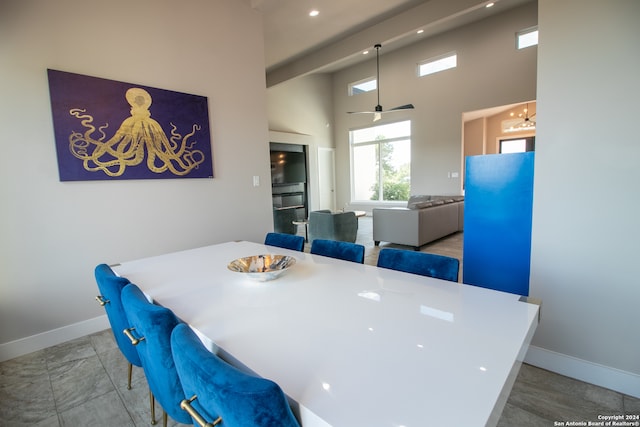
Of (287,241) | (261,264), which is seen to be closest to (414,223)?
(287,241)

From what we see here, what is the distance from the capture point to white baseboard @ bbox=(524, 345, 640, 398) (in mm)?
1663

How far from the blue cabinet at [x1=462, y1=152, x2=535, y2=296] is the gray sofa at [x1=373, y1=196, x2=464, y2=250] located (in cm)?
228

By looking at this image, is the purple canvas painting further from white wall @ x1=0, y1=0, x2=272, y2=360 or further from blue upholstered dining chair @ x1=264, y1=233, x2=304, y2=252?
blue upholstered dining chair @ x1=264, y1=233, x2=304, y2=252

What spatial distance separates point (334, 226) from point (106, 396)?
368cm

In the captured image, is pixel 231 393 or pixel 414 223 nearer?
pixel 231 393

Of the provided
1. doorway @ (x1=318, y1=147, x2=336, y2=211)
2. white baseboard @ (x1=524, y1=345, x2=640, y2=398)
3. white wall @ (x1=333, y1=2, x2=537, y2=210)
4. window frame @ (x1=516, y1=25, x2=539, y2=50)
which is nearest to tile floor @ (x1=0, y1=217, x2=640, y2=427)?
white baseboard @ (x1=524, y1=345, x2=640, y2=398)

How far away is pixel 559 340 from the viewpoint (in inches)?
74.0

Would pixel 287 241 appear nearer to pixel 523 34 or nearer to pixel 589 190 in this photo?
pixel 589 190

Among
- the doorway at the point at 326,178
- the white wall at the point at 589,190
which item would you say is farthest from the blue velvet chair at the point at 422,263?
the doorway at the point at 326,178

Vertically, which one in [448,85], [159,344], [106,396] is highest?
[448,85]

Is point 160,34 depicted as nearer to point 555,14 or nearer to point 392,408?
point 555,14

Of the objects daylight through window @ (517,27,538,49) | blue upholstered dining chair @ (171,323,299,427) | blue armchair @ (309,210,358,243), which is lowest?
blue armchair @ (309,210,358,243)

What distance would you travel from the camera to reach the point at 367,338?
0.92 meters

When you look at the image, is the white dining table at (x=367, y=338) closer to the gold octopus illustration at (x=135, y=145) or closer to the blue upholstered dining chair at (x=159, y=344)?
the blue upholstered dining chair at (x=159, y=344)
